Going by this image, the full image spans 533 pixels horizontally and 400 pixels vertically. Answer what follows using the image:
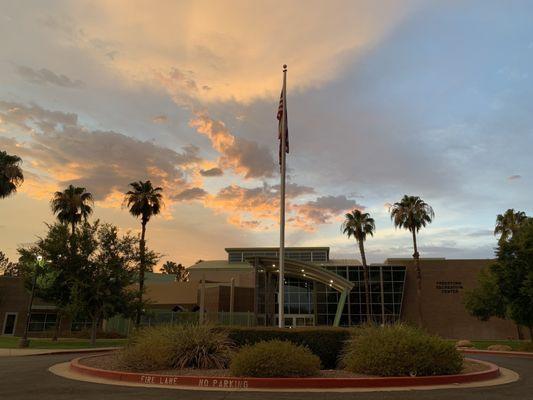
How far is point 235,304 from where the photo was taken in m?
53.8

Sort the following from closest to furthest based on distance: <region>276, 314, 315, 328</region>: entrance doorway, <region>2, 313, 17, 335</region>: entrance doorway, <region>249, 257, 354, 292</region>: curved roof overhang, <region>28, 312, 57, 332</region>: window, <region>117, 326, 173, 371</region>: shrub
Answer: <region>117, 326, 173, 371</region>: shrub
<region>249, 257, 354, 292</region>: curved roof overhang
<region>2, 313, 17, 335</region>: entrance doorway
<region>28, 312, 57, 332</region>: window
<region>276, 314, 315, 328</region>: entrance doorway

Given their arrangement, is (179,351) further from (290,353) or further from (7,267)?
(7,267)

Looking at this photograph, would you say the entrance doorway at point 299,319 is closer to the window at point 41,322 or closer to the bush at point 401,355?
the window at point 41,322

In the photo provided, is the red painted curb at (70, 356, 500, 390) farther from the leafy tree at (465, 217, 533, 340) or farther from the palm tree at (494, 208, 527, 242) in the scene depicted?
the palm tree at (494, 208, 527, 242)

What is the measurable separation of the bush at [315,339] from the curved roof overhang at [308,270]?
25926mm

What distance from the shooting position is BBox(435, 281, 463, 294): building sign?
169 feet

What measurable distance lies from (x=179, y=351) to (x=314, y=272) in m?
31.7

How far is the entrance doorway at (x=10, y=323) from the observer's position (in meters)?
48.6

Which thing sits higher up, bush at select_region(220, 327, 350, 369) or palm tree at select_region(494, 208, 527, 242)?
palm tree at select_region(494, 208, 527, 242)

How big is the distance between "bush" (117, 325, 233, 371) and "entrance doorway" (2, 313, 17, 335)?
39.3m

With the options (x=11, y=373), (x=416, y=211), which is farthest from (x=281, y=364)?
(x=416, y=211)

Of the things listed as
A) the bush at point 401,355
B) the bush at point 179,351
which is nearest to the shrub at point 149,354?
the bush at point 179,351

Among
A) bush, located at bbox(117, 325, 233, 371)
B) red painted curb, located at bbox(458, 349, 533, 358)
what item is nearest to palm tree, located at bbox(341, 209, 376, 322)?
red painted curb, located at bbox(458, 349, 533, 358)

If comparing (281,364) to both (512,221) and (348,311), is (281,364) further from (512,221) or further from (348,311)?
(512,221)
